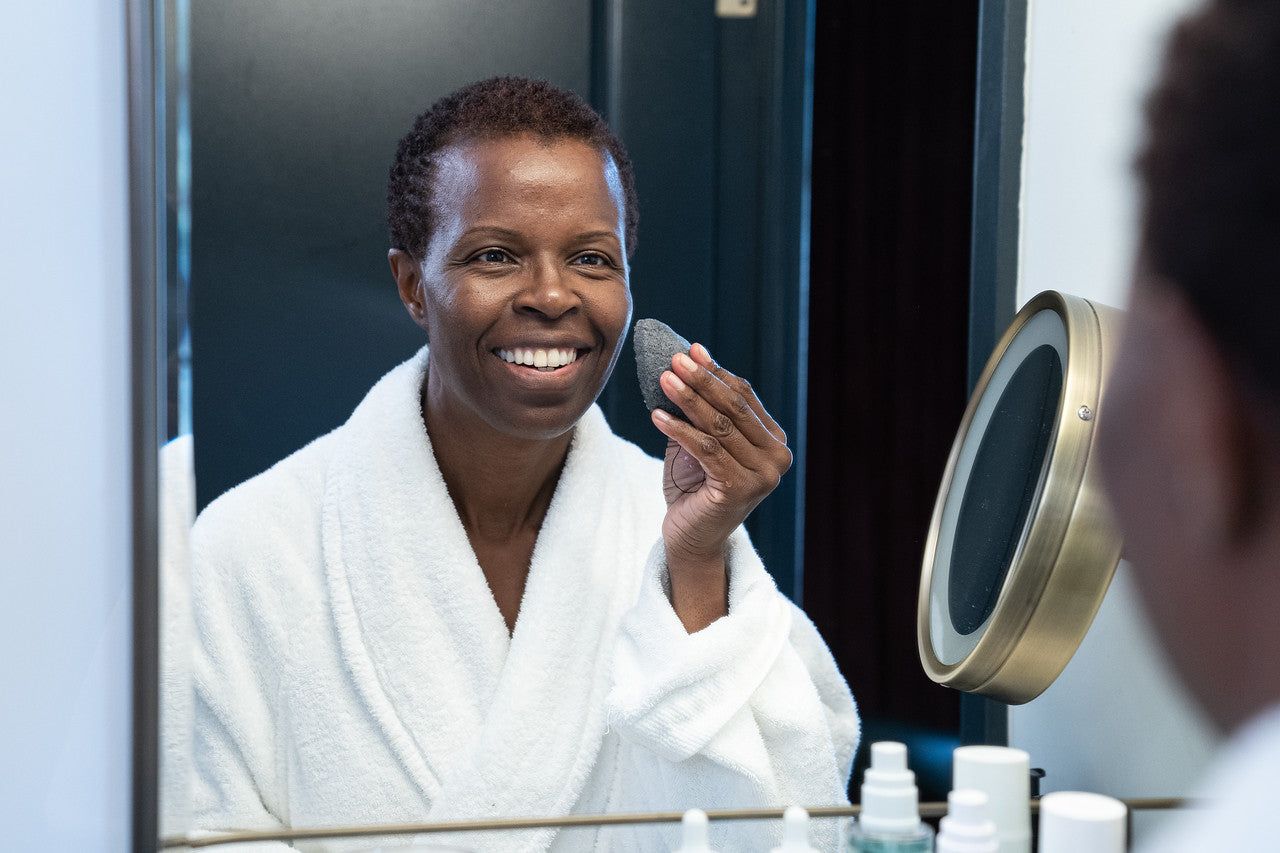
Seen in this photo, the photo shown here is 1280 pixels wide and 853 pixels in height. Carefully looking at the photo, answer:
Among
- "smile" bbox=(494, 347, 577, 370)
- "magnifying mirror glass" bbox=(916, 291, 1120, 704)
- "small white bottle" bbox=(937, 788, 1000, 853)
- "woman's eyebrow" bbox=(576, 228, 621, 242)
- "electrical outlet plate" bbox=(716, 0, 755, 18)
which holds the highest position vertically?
"electrical outlet plate" bbox=(716, 0, 755, 18)

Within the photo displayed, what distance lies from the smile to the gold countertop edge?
0.90 feet

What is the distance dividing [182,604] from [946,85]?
0.56 meters

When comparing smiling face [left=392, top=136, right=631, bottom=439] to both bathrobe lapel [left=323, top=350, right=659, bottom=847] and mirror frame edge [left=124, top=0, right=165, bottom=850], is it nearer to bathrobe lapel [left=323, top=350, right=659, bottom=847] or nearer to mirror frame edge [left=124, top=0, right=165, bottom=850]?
bathrobe lapel [left=323, top=350, right=659, bottom=847]

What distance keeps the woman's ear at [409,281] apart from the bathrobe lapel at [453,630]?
0.03m

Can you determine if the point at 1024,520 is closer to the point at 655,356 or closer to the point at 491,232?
the point at 655,356

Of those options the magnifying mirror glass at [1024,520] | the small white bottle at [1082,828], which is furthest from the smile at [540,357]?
the small white bottle at [1082,828]

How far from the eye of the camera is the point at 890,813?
0.54 meters

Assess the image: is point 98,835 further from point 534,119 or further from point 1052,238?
point 1052,238

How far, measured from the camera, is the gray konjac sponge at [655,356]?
62cm

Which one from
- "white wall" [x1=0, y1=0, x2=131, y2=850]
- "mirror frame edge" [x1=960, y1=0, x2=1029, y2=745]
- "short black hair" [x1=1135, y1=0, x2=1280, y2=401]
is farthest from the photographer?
"mirror frame edge" [x1=960, y1=0, x2=1029, y2=745]

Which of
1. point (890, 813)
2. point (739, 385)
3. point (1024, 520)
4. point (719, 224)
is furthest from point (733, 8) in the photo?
point (890, 813)

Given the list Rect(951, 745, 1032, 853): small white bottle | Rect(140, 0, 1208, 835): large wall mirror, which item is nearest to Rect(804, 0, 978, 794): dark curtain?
Rect(140, 0, 1208, 835): large wall mirror

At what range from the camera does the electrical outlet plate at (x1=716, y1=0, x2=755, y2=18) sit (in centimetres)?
62

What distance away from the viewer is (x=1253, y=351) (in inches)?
12.1
